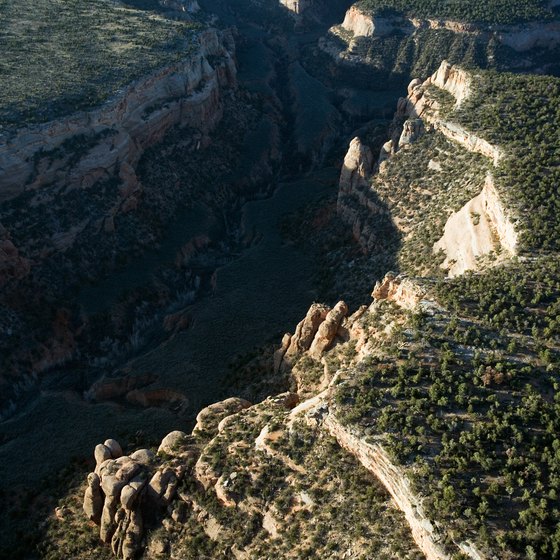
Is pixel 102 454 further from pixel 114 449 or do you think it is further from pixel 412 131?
pixel 412 131

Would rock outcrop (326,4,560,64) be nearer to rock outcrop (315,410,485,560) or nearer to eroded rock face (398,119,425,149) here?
eroded rock face (398,119,425,149)

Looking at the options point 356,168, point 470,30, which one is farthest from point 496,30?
point 356,168

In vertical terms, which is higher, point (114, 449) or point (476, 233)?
point (476, 233)

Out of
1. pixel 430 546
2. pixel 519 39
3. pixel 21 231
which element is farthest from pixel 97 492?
pixel 519 39

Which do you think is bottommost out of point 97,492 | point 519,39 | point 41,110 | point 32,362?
point 32,362

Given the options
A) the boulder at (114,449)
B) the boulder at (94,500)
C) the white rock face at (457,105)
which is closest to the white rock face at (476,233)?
the white rock face at (457,105)

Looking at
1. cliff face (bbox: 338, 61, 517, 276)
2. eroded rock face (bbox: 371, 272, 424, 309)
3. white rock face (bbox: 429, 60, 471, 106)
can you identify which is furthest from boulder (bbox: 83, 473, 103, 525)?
white rock face (bbox: 429, 60, 471, 106)

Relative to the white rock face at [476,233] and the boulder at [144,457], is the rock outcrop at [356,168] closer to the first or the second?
the white rock face at [476,233]

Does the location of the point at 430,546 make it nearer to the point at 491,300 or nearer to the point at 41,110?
the point at 491,300
